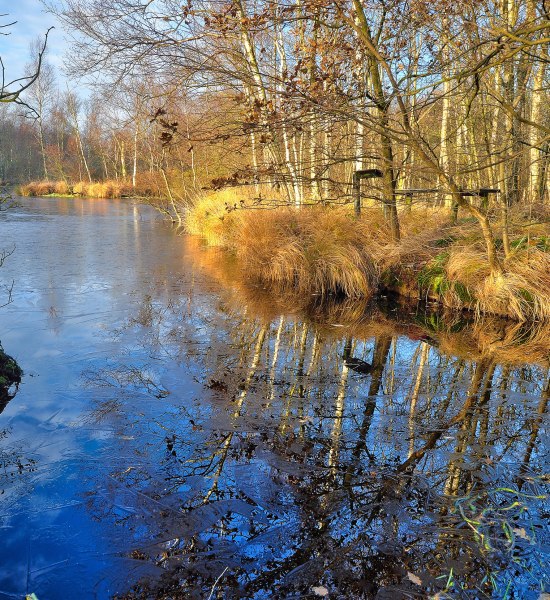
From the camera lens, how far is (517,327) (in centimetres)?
761

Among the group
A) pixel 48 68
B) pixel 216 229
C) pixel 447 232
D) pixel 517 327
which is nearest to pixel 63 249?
pixel 216 229

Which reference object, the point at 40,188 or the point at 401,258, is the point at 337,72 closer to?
the point at 401,258

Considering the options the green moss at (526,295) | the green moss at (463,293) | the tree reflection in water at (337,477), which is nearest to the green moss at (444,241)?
the green moss at (463,293)

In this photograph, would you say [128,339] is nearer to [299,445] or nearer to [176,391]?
[176,391]

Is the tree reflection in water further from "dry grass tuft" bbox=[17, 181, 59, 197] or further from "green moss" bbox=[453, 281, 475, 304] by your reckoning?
"dry grass tuft" bbox=[17, 181, 59, 197]

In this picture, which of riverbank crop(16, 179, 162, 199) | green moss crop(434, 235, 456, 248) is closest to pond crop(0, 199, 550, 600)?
green moss crop(434, 235, 456, 248)

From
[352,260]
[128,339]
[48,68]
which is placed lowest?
[128,339]

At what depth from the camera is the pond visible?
267 centimetres

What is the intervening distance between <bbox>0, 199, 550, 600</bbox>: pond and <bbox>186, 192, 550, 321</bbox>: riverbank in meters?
0.75

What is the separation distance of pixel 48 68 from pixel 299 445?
3963 cm

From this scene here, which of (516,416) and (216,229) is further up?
(216,229)

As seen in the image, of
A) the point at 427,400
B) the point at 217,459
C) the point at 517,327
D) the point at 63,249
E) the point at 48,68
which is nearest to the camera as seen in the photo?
the point at 217,459

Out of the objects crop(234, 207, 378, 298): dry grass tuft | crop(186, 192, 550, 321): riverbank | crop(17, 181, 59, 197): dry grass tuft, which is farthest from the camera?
crop(17, 181, 59, 197): dry grass tuft

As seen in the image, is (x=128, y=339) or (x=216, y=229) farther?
(x=216, y=229)
